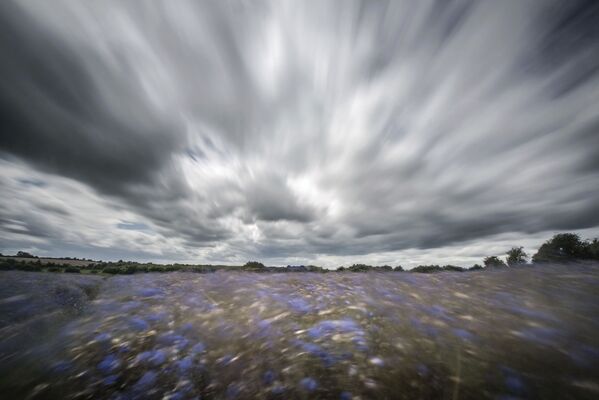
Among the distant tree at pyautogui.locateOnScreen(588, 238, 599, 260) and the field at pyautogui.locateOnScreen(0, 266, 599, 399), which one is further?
the distant tree at pyautogui.locateOnScreen(588, 238, 599, 260)

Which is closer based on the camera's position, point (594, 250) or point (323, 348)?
point (323, 348)

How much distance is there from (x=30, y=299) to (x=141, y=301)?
5206mm

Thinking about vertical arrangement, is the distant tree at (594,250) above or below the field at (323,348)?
above

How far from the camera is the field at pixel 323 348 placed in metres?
2.89

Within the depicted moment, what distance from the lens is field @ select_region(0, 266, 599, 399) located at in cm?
289

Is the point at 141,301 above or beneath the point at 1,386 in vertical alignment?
above

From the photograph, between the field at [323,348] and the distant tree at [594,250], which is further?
the distant tree at [594,250]

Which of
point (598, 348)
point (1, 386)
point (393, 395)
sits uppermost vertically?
point (598, 348)

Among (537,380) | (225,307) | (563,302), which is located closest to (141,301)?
(225,307)

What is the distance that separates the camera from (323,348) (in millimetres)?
3898

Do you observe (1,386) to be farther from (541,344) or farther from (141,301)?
(541,344)

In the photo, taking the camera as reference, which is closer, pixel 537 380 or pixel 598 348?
pixel 537 380

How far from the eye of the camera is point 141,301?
7789 mm

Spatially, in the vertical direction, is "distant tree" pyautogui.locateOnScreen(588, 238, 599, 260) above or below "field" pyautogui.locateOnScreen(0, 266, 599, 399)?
above
